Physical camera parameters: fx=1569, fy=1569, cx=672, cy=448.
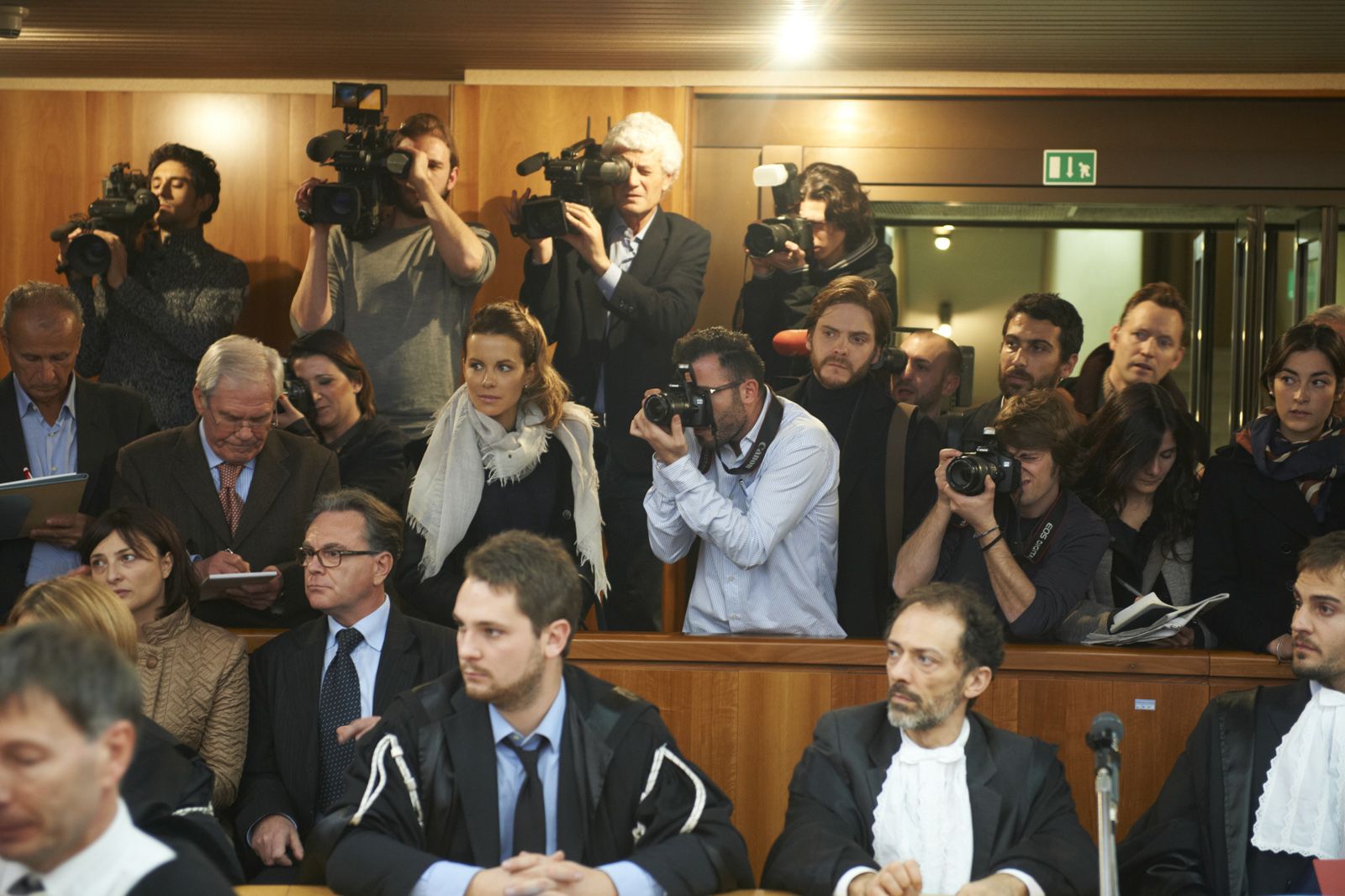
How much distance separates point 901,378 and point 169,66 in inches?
135

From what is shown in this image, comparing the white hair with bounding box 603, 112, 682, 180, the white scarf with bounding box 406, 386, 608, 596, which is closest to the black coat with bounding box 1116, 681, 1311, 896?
the white scarf with bounding box 406, 386, 608, 596

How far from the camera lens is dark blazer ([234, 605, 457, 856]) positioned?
3.63m

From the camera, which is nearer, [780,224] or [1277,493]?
[1277,493]

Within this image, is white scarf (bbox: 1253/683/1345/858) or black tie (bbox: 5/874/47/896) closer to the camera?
black tie (bbox: 5/874/47/896)

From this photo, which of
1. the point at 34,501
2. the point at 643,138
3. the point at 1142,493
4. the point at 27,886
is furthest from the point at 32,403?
the point at 1142,493

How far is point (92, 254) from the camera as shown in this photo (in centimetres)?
515

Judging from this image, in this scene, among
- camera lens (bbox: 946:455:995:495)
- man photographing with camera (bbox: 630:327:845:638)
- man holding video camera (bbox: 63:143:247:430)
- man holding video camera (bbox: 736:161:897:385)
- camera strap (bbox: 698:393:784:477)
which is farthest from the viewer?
man holding video camera (bbox: 63:143:247:430)

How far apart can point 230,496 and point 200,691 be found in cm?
80

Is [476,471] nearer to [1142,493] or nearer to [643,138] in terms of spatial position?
[643,138]

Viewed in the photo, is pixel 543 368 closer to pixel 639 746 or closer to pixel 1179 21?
pixel 639 746

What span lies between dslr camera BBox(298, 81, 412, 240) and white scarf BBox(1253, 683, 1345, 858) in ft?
9.93

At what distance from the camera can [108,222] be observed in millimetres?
5211

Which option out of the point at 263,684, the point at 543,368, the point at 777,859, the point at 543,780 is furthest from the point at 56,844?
the point at 543,368

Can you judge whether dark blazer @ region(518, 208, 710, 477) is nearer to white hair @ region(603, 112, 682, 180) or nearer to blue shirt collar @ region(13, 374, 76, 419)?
white hair @ region(603, 112, 682, 180)
